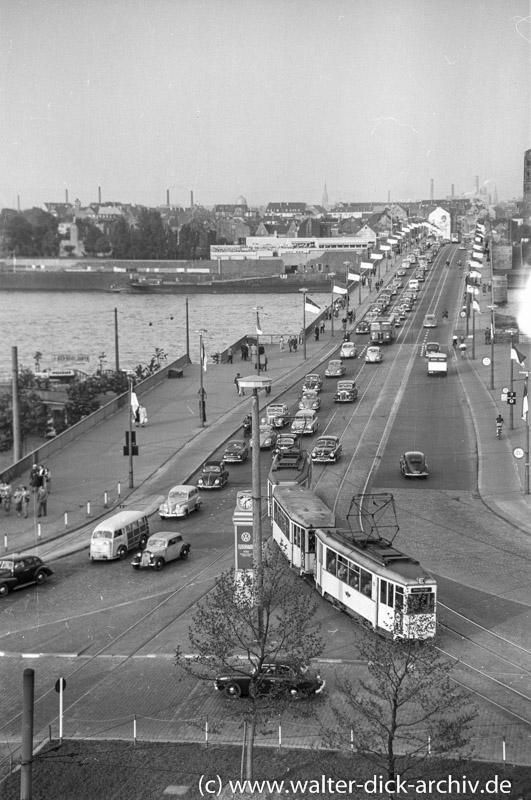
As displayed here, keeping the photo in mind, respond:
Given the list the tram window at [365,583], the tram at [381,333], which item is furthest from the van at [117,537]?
the tram at [381,333]

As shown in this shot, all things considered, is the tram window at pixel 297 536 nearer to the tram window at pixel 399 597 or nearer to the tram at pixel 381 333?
the tram window at pixel 399 597

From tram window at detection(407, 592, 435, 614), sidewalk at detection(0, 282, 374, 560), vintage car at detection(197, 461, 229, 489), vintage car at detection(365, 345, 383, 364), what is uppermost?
tram window at detection(407, 592, 435, 614)

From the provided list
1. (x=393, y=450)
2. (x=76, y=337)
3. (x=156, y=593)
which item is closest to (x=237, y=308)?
(x=76, y=337)

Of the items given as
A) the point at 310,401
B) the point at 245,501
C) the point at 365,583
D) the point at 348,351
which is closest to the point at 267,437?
the point at 310,401

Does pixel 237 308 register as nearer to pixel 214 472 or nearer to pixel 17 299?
pixel 17 299

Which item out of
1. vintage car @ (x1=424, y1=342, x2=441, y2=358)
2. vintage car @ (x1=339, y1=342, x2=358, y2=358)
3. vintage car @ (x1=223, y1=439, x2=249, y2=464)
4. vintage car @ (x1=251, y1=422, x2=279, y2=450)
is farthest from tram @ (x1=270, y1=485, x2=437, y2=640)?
vintage car @ (x1=339, y1=342, x2=358, y2=358)

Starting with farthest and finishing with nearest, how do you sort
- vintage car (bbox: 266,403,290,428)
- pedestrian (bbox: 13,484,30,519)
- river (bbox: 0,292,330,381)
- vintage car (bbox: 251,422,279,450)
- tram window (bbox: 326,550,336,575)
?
river (bbox: 0,292,330,381), vintage car (bbox: 266,403,290,428), vintage car (bbox: 251,422,279,450), pedestrian (bbox: 13,484,30,519), tram window (bbox: 326,550,336,575)

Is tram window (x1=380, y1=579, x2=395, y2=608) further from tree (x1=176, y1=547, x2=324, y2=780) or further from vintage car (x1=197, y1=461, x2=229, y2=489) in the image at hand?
vintage car (x1=197, y1=461, x2=229, y2=489)

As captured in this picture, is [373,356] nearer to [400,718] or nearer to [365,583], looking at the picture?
[365,583]
